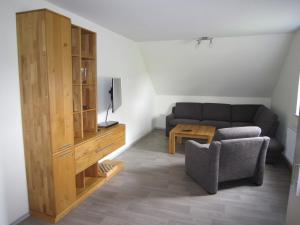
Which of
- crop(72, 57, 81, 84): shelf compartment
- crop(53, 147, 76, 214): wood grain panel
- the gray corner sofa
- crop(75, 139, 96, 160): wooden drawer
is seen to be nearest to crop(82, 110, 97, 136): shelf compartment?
crop(75, 139, 96, 160): wooden drawer

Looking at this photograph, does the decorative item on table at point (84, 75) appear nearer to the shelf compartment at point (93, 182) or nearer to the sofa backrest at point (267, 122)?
the shelf compartment at point (93, 182)

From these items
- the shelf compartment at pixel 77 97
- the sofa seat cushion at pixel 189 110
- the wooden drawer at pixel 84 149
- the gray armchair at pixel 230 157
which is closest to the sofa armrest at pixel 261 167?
the gray armchair at pixel 230 157

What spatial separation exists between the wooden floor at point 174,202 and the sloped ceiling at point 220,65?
2.30 metres

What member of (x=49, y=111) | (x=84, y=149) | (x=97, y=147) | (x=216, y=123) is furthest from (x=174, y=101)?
(x=49, y=111)

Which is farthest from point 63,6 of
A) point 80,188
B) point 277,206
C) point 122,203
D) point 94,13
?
point 277,206

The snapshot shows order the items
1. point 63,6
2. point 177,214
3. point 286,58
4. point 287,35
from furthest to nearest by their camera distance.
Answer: point 286,58 → point 287,35 → point 63,6 → point 177,214

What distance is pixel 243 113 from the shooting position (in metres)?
5.62

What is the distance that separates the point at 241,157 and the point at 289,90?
2136 millimetres

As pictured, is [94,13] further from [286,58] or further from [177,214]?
[286,58]

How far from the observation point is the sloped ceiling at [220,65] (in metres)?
4.50

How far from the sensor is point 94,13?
298 centimetres

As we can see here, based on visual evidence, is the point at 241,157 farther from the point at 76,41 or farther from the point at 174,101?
the point at 174,101

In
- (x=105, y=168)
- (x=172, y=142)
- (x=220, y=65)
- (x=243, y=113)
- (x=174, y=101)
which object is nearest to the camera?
(x=105, y=168)

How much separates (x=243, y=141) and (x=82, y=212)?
2.18 metres
